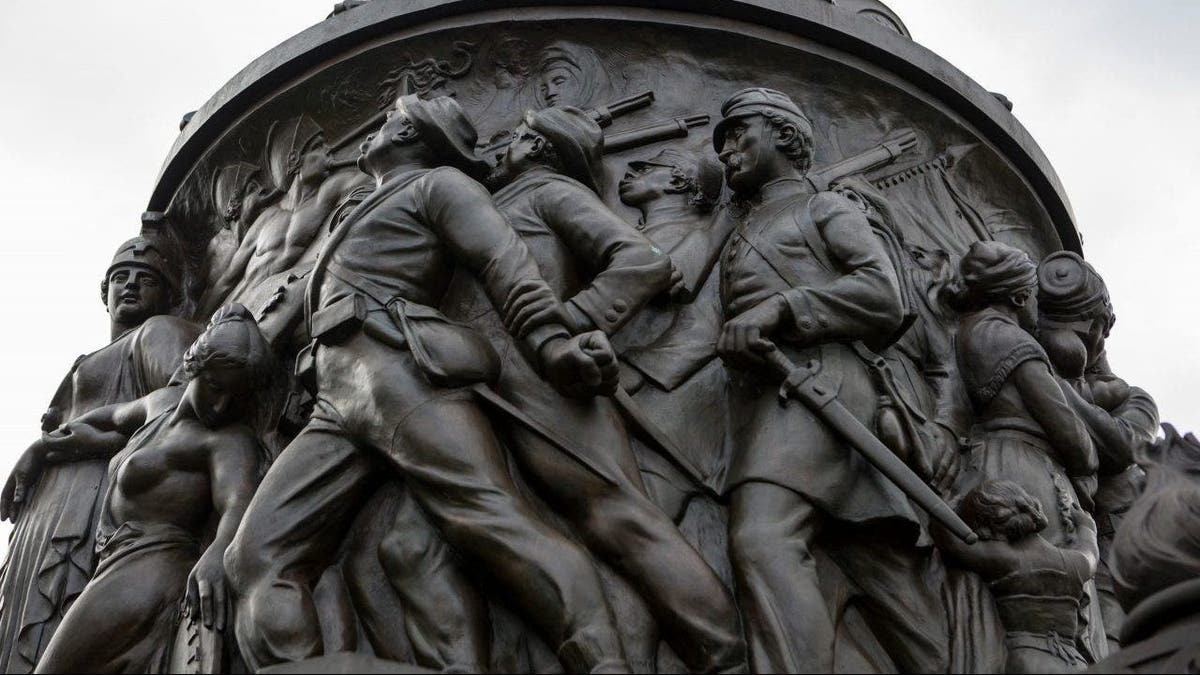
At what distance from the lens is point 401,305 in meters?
8.40

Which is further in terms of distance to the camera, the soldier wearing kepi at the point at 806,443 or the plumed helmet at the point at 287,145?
the plumed helmet at the point at 287,145

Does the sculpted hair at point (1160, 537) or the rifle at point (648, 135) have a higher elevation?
the rifle at point (648, 135)

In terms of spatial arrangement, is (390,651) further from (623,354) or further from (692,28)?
(692,28)

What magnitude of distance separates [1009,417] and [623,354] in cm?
202

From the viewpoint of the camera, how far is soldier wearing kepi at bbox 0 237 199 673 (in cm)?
925

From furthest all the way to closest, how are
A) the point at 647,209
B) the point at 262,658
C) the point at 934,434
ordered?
the point at 647,209 < the point at 934,434 < the point at 262,658

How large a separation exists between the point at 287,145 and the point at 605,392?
3324 mm

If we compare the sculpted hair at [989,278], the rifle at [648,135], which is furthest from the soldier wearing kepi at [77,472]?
the sculpted hair at [989,278]

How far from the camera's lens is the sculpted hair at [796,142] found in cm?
938

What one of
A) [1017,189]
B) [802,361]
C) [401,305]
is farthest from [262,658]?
Answer: [1017,189]

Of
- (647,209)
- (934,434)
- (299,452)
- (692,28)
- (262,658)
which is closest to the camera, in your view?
(262,658)

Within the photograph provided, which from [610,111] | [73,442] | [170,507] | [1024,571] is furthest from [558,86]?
[1024,571]

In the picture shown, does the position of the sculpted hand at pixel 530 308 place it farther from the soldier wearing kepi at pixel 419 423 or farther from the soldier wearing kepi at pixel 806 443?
the soldier wearing kepi at pixel 806 443

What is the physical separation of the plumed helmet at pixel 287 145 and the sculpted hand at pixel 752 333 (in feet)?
10.3
